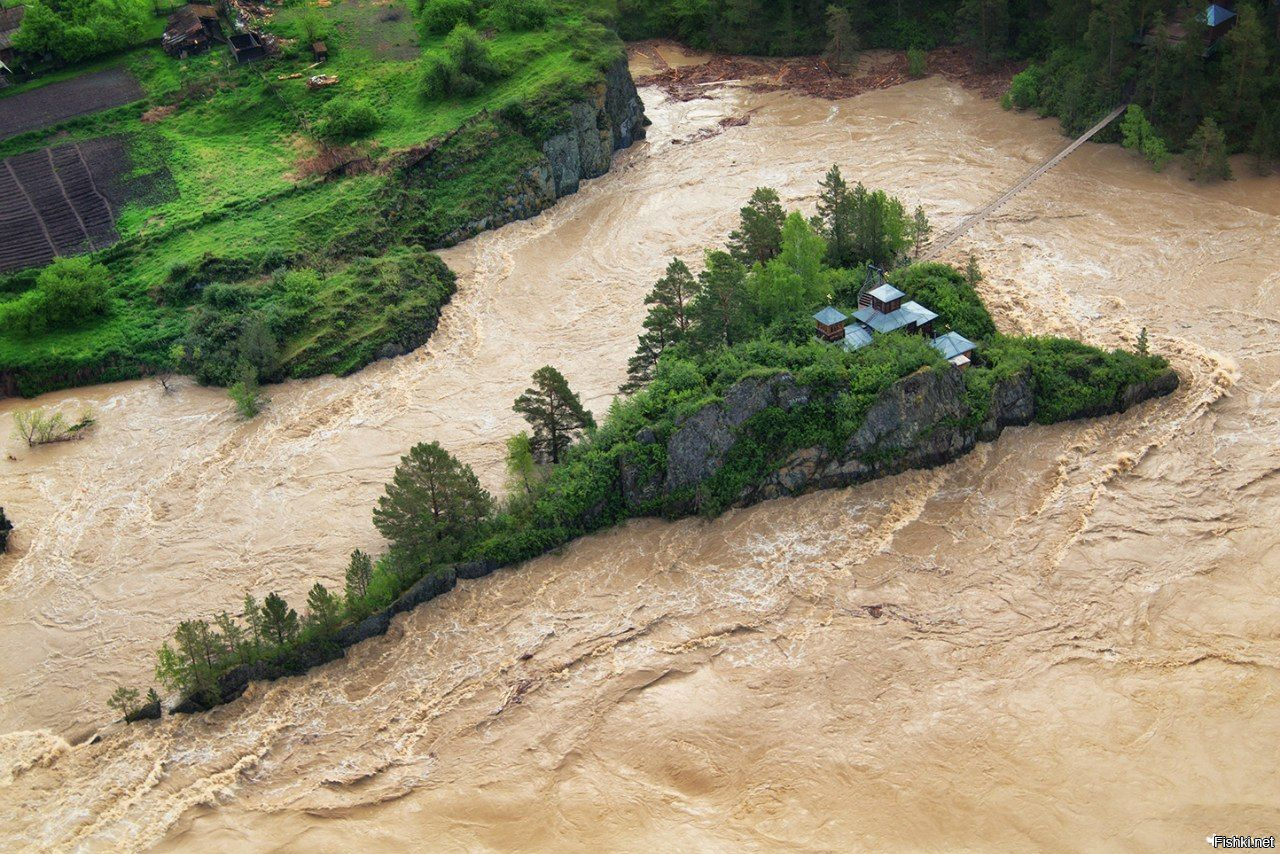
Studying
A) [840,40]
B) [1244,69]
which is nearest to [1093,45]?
[1244,69]

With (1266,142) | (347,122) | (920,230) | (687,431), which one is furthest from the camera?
(347,122)

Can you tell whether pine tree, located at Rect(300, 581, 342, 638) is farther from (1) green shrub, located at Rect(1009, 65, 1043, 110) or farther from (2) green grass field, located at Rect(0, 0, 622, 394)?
(1) green shrub, located at Rect(1009, 65, 1043, 110)

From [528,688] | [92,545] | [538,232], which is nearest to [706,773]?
[528,688]

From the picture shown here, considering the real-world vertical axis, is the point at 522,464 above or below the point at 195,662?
above

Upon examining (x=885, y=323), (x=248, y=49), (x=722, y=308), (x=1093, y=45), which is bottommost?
(x=885, y=323)

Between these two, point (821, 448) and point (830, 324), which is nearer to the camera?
point (821, 448)

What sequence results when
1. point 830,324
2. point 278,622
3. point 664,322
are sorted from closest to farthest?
1. point 278,622
2. point 830,324
3. point 664,322

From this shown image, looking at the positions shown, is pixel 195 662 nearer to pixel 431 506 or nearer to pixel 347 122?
pixel 431 506

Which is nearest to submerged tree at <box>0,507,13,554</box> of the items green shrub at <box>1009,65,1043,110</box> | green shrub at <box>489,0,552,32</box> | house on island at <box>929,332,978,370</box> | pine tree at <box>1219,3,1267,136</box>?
house on island at <box>929,332,978,370</box>

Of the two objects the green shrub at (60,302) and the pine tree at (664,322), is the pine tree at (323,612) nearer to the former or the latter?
the pine tree at (664,322)
